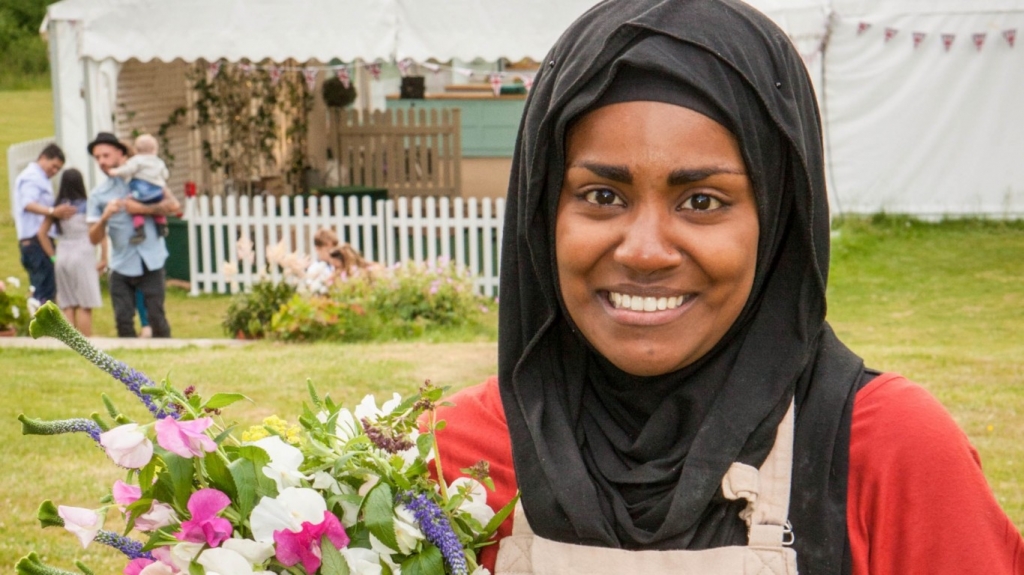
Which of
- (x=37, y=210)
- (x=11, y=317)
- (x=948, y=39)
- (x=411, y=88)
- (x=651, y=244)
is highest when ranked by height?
(x=948, y=39)

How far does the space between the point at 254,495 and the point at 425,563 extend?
223mm

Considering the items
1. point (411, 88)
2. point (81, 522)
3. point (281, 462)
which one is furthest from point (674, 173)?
point (411, 88)

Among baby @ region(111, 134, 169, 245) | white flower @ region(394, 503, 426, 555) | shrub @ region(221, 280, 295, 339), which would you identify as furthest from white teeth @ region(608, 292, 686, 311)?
baby @ region(111, 134, 169, 245)

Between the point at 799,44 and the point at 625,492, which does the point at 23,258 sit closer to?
the point at 799,44

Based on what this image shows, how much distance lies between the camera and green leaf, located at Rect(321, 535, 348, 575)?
4.85ft

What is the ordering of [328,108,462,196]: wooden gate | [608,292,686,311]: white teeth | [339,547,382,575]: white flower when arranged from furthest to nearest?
[328,108,462,196]: wooden gate → [608,292,686,311]: white teeth → [339,547,382,575]: white flower

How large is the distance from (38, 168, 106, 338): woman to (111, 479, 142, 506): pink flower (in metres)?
8.99

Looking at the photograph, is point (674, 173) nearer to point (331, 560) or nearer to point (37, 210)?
point (331, 560)

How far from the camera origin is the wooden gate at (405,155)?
15.2m

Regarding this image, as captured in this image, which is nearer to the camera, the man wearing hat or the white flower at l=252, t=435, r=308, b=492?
the white flower at l=252, t=435, r=308, b=492

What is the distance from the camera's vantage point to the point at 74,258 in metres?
10.4

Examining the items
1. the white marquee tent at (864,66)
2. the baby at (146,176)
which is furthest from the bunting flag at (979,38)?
the baby at (146,176)

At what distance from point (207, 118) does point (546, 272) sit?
13.8m

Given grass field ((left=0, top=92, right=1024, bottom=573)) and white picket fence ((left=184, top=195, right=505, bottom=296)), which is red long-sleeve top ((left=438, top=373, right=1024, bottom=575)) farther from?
white picket fence ((left=184, top=195, right=505, bottom=296))
